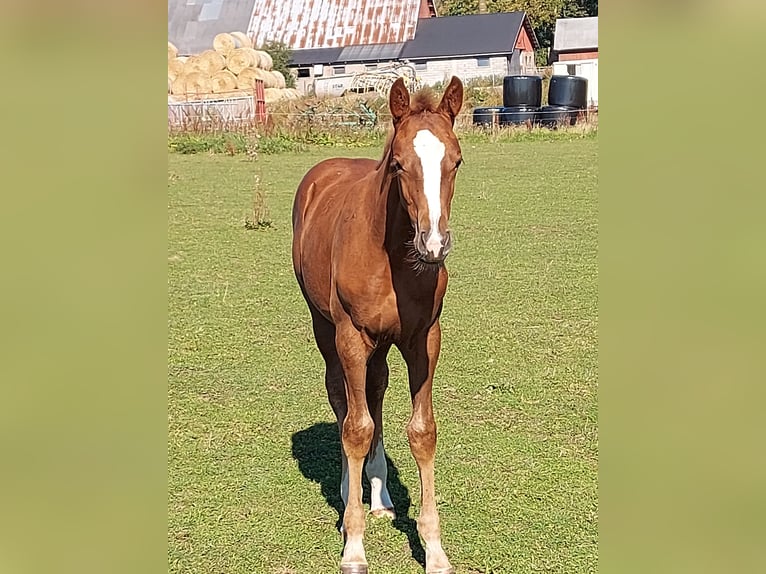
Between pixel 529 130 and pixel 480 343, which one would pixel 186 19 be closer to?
pixel 529 130

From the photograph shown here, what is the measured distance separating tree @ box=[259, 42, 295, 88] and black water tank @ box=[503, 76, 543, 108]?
11.2m

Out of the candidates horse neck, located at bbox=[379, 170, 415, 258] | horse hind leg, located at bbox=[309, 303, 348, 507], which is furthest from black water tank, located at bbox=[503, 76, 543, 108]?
horse neck, located at bbox=[379, 170, 415, 258]

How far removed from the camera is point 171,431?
5.11 metres

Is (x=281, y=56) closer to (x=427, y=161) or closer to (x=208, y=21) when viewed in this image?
(x=208, y=21)

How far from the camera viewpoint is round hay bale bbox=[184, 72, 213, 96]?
86.2 feet

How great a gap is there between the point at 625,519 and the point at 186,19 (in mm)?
40773

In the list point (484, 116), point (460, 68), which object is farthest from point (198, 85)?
point (460, 68)

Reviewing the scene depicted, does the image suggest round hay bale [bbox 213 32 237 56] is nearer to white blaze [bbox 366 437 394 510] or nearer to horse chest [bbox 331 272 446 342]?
white blaze [bbox 366 437 394 510]

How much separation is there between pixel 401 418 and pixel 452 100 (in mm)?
2833

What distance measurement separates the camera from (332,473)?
14.9 ft

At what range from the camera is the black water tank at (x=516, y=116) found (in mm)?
22562

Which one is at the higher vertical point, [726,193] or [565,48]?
[565,48]

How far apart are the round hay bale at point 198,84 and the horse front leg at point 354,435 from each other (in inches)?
963

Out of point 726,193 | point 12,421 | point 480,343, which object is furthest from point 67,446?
point 480,343
